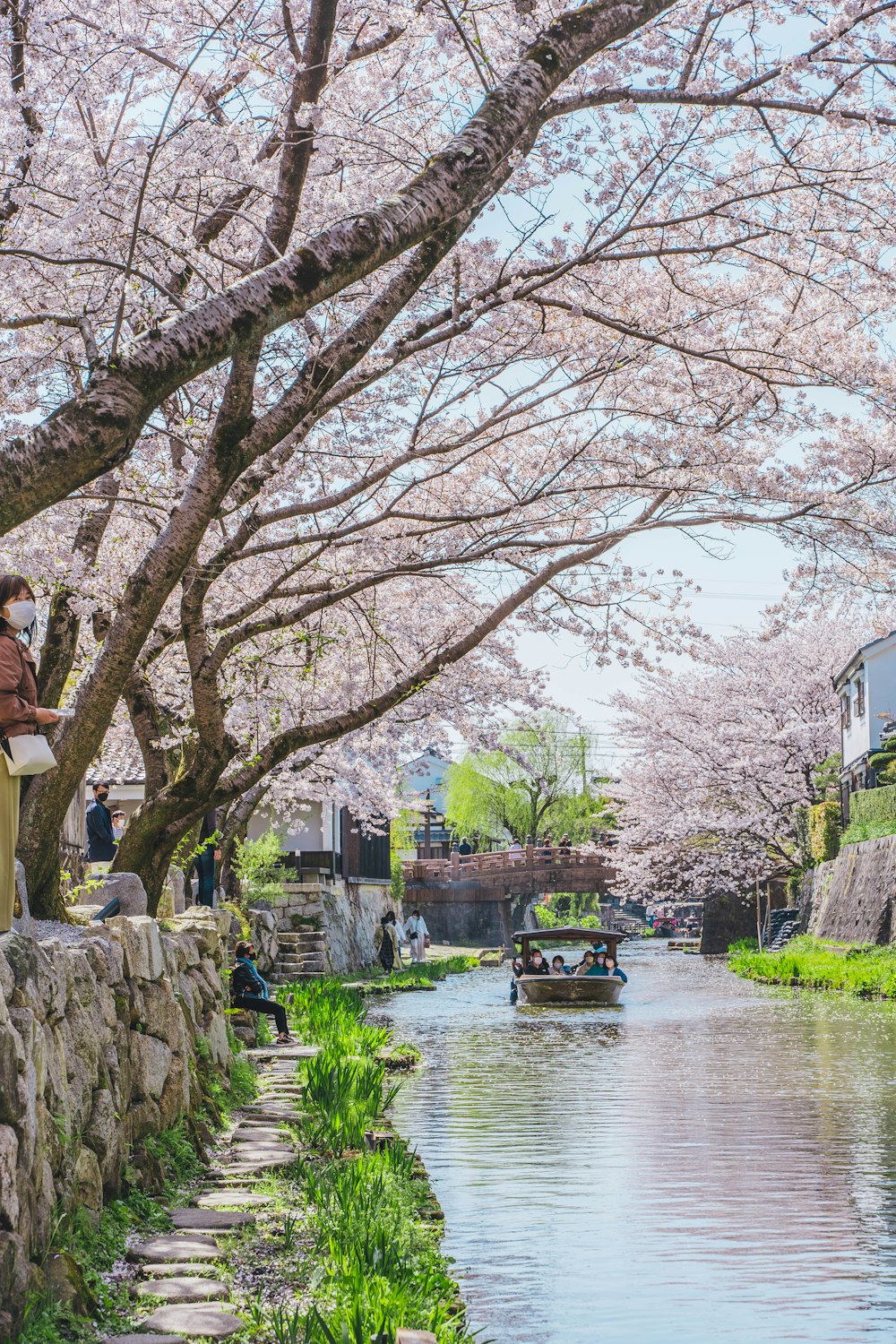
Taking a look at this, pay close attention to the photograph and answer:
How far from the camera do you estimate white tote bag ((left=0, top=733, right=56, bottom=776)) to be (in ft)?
17.5

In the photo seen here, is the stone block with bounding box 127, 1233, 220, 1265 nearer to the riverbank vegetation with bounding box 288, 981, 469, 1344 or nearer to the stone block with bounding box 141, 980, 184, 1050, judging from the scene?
the riverbank vegetation with bounding box 288, 981, 469, 1344

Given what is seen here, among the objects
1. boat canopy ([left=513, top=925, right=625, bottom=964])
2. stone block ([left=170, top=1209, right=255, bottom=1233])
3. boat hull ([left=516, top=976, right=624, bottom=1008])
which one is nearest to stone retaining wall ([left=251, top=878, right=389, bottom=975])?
boat canopy ([left=513, top=925, right=625, bottom=964])

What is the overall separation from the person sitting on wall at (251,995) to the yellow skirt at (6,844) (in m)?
9.28

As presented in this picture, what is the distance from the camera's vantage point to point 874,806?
30.3 metres

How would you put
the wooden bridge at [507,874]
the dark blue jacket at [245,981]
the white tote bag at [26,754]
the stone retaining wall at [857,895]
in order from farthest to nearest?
the wooden bridge at [507,874] < the stone retaining wall at [857,895] < the dark blue jacket at [245,981] < the white tote bag at [26,754]

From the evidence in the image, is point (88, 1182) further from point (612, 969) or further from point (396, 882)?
point (396, 882)

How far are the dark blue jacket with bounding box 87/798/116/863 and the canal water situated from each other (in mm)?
4087

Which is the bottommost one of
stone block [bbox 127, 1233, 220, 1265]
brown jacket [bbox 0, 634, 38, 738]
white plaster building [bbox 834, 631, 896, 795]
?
stone block [bbox 127, 1233, 220, 1265]

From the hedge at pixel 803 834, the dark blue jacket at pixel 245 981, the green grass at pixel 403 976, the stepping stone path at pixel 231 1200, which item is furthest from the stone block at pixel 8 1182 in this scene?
the hedge at pixel 803 834

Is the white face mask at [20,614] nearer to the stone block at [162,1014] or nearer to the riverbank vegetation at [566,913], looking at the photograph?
the stone block at [162,1014]

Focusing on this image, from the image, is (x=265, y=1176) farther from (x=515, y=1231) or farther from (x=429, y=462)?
(x=429, y=462)

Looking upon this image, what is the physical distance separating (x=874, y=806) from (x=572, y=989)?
10261mm

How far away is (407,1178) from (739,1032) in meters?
11.1

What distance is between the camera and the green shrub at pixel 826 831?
35688mm
